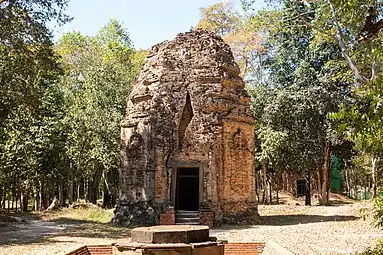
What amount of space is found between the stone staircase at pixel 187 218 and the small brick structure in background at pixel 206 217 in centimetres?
37

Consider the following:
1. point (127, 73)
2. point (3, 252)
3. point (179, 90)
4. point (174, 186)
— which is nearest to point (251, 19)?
point (179, 90)

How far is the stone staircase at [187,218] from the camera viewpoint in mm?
18953

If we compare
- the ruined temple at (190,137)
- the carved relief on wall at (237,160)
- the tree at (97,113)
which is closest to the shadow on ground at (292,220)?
the ruined temple at (190,137)

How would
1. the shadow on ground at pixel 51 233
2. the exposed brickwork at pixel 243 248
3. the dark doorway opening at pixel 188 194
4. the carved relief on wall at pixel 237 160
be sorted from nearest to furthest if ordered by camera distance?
the exposed brickwork at pixel 243 248 → the shadow on ground at pixel 51 233 → the carved relief on wall at pixel 237 160 → the dark doorway opening at pixel 188 194

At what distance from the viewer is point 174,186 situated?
771 inches

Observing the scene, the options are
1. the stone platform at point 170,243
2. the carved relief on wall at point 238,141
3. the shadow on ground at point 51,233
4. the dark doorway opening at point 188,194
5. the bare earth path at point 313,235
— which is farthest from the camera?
the dark doorway opening at point 188,194

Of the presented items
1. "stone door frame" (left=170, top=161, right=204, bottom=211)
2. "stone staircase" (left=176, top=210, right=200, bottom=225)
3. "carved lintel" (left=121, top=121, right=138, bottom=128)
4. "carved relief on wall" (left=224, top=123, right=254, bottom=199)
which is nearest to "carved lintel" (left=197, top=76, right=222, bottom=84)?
"carved relief on wall" (left=224, top=123, right=254, bottom=199)

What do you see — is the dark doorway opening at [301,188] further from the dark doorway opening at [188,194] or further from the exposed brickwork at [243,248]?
the exposed brickwork at [243,248]

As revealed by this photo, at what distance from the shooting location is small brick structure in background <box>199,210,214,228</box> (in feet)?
61.0

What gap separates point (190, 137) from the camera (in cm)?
1964

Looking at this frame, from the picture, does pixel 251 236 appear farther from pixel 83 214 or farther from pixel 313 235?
pixel 83 214

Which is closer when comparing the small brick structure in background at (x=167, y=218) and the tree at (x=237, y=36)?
the small brick structure in background at (x=167, y=218)

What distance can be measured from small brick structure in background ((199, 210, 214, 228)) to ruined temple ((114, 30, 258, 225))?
236mm

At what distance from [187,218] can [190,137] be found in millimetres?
3579
